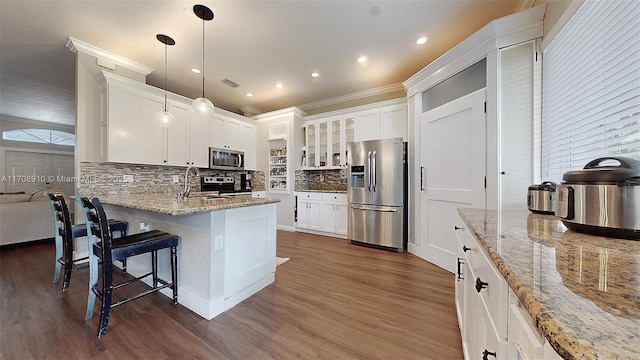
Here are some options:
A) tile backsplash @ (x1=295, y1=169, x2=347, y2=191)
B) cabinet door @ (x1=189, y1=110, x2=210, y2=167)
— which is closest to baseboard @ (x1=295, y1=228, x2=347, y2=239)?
tile backsplash @ (x1=295, y1=169, x2=347, y2=191)

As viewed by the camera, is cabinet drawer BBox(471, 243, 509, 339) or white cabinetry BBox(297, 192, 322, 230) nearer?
cabinet drawer BBox(471, 243, 509, 339)

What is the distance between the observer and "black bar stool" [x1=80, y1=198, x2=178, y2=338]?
1.58m

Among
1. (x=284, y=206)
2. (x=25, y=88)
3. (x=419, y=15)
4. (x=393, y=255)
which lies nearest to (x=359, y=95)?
(x=419, y=15)

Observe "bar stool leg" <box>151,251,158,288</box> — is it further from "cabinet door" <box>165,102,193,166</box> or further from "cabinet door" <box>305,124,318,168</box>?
"cabinet door" <box>305,124,318,168</box>

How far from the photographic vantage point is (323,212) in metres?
4.35

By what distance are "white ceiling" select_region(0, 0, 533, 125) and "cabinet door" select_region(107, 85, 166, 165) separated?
566 mm

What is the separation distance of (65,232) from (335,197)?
3425 mm

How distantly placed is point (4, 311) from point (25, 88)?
4.49 metres

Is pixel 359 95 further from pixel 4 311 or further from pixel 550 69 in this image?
pixel 4 311

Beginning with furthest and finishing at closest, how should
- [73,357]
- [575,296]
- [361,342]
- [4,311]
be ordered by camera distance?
[4,311] < [361,342] < [73,357] < [575,296]

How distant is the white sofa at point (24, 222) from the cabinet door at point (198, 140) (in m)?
2.44

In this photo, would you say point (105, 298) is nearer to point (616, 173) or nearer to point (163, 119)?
point (163, 119)

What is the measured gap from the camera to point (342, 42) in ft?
9.23

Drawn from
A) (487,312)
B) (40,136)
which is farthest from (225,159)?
(40,136)
